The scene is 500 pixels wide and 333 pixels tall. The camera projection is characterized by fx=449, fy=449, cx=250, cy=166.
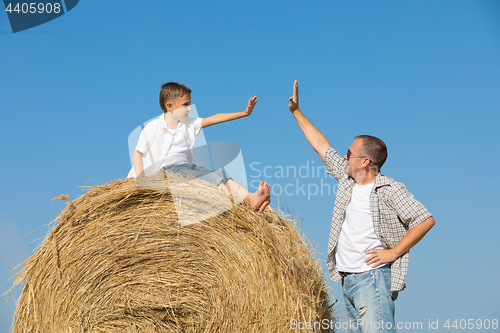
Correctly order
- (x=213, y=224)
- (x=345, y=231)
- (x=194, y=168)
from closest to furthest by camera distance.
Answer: (x=345, y=231), (x=213, y=224), (x=194, y=168)

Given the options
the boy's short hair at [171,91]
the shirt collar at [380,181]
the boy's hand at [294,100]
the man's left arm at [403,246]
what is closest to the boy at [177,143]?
the boy's short hair at [171,91]

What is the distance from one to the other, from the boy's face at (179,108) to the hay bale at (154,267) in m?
0.72

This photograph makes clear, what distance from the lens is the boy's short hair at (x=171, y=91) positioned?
4090 millimetres

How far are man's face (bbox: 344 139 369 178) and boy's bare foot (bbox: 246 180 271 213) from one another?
63cm

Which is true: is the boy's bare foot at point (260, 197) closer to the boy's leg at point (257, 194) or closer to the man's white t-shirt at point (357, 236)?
the boy's leg at point (257, 194)

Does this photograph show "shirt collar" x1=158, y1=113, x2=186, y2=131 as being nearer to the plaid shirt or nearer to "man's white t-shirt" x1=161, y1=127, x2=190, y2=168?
"man's white t-shirt" x1=161, y1=127, x2=190, y2=168

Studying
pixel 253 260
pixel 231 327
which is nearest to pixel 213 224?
pixel 253 260

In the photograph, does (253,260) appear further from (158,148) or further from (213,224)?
(158,148)

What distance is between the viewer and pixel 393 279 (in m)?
3.10

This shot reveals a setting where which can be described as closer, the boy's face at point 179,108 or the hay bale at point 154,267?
the hay bale at point 154,267

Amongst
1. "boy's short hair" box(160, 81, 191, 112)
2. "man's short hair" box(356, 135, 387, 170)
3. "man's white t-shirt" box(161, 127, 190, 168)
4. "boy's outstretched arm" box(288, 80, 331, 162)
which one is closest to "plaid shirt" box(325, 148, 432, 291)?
"man's short hair" box(356, 135, 387, 170)

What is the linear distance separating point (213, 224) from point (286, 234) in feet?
2.03

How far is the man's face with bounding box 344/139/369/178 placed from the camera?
11.0ft

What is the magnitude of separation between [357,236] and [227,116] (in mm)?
1602
